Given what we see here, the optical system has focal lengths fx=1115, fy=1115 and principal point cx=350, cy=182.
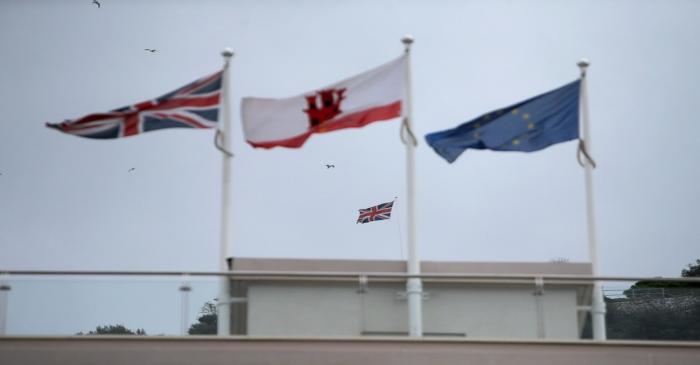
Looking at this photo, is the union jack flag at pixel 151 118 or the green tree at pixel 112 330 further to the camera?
the union jack flag at pixel 151 118

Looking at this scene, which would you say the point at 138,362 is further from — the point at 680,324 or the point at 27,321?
the point at 680,324

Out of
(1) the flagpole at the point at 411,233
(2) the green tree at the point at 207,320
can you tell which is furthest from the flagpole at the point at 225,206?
(1) the flagpole at the point at 411,233

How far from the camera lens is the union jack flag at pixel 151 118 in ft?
54.7

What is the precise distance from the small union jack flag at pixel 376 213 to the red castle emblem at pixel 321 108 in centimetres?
456

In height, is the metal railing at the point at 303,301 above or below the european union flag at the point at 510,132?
below

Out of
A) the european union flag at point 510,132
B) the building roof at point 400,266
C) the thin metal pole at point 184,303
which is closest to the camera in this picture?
the thin metal pole at point 184,303

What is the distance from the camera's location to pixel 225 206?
16500 mm

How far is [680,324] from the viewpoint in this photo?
15.6 meters

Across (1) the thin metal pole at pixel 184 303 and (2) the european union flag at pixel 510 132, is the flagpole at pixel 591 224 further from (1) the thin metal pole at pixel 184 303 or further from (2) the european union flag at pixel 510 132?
(1) the thin metal pole at pixel 184 303

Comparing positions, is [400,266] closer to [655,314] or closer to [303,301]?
[303,301]

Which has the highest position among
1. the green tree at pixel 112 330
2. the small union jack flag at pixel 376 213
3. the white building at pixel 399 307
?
the small union jack flag at pixel 376 213

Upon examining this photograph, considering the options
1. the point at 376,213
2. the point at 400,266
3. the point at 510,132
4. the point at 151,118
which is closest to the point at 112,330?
the point at 151,118

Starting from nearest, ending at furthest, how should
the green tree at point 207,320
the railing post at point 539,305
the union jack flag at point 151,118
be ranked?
the green tree at point 207,320, the railing post at point 539,305, the union jack flag at point 151,118

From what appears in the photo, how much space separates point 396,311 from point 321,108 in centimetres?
335
